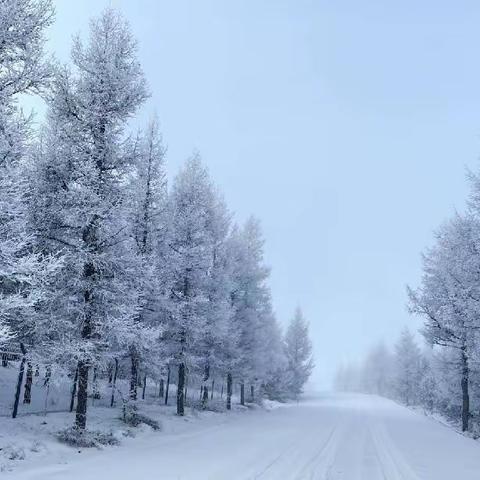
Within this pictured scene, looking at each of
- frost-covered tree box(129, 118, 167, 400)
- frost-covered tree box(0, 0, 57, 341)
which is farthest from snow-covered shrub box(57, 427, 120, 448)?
frost-covered tree box(129, 118, 167, 400)

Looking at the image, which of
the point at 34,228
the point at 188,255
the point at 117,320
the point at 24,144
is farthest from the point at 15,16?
the point at 188,255

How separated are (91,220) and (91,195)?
0.94 metres

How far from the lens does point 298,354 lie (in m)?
77.8

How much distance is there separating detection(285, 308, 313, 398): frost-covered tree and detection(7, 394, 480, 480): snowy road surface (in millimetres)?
50646

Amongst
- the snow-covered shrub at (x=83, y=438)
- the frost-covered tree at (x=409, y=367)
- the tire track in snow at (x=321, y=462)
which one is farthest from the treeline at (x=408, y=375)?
the snow-covered shrub at (x=83, y=438)

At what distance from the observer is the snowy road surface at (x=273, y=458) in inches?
546

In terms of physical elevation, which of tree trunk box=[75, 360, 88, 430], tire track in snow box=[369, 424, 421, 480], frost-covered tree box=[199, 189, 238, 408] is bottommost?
tire track in snow box=[369, 424, 421, 480]

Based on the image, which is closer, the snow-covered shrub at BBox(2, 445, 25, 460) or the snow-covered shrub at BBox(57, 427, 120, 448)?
the snow-covered shrub at BBox(2, 445, 25, 460)

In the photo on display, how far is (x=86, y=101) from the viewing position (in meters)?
19.9

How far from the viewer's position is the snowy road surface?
45.5ft

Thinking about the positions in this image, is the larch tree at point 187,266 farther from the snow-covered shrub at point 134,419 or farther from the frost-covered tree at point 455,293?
the frost-covered tree at point 455,293

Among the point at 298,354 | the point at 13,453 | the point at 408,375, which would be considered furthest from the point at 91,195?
the point at 408,375

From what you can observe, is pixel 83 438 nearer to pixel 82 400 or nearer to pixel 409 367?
pixel 82 400

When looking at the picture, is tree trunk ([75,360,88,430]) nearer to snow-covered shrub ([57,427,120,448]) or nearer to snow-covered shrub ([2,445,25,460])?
snow-covered shrub ([57,427,120,448])
